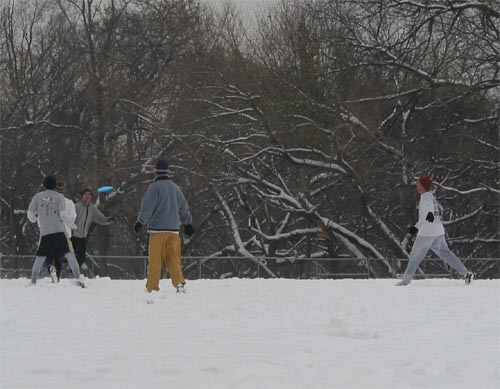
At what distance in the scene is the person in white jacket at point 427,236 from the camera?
14.4 metres

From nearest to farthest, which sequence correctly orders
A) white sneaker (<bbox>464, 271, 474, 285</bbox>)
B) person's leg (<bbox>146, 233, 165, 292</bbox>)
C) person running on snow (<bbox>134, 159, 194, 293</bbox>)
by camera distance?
1. person's leg (<bbox>146, 233, 165, 292</bbox>)
2. person running on snow (<bbox>134, 159, 194, 293</bbox>)
3. white sneaker (<bbox>464, 271, 474, 285</bbox>)

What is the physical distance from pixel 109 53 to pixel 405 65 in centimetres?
1498

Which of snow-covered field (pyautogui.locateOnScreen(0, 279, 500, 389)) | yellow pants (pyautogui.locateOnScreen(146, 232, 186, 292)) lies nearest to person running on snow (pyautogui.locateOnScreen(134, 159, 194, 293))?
yellow pants (pyautogui.locateOnScreen(146, 232, 186, 292))

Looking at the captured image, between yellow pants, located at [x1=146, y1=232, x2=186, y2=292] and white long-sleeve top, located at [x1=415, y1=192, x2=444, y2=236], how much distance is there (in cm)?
426

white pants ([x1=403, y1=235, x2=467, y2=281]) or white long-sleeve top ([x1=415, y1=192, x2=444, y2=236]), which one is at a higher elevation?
white long-sleeve top ([x1=415, y1=192, x2=444, y2=236])

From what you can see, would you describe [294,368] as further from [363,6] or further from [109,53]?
[109,53]

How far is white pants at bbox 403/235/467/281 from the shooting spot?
14.3 m

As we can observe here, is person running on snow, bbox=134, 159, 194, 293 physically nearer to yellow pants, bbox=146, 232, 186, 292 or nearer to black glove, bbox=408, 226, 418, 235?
yellow pants, bbox=146, 232, 186, 292

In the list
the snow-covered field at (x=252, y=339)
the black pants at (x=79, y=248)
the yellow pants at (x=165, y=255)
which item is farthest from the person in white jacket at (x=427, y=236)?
the black pants at (x=79, y=248)

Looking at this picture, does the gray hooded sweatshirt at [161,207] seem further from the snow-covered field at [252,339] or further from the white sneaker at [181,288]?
the snow-covered field at [252,339]

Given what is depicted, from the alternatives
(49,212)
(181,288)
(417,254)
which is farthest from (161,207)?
(417,254)

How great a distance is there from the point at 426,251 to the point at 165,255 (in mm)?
4525

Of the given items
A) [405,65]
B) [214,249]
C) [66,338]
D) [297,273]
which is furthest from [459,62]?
[66,338]

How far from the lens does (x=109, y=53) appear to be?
38344 millimetres
